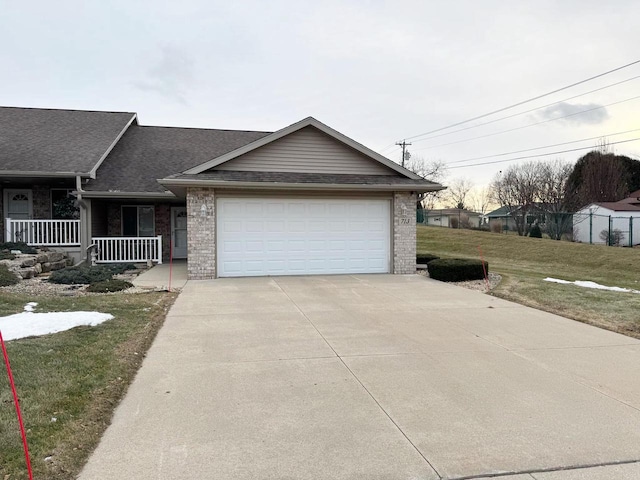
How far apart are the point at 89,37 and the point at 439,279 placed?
1339cm

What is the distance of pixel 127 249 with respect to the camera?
55.4 ft

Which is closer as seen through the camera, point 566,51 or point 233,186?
point 233,186

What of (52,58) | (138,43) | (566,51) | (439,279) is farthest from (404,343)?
(52,58)

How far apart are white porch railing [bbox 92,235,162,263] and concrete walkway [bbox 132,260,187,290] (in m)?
0.95

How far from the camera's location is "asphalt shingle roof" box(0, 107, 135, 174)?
49.7 feet

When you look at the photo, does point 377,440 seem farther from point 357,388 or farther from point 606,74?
point 606,74

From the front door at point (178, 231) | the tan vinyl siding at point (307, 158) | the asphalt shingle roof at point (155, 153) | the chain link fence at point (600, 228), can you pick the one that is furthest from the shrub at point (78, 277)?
the chain link fence at point (600, 228)

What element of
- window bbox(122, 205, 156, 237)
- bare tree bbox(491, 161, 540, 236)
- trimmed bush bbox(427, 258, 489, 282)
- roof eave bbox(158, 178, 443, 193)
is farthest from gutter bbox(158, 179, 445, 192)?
bare tree bbox(491, 161, 540, 236)

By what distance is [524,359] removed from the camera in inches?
225

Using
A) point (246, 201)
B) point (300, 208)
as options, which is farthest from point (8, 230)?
point (300, 208)

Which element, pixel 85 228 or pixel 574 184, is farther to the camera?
pixel 574 184

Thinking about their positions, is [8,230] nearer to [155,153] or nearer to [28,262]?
[28,262]

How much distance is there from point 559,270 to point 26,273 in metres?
18.5

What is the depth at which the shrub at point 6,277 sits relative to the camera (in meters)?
10.7
